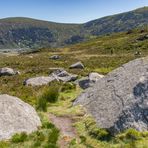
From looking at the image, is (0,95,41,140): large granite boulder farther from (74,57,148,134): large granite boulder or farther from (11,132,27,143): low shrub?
(74,57,148,134): large granite boulder

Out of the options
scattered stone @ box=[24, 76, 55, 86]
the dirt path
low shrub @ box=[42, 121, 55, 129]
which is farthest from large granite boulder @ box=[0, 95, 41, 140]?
scattered stone @ box=[24, 76, 55, 86]

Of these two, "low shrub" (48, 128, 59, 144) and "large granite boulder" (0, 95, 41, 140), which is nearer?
"low shrub" (48, 128, 59, 144)

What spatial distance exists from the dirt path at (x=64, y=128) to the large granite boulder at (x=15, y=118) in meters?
1.21

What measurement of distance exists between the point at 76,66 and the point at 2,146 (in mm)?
47894

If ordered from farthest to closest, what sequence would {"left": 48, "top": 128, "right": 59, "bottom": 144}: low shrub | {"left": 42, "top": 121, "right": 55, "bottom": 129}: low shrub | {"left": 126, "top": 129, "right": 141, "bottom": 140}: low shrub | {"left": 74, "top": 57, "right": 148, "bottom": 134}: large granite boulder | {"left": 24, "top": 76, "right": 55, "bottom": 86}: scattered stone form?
{"left": 24, "top": 76, "right": 55, "bottom": 86}: scattered stone → {"left": 42, "top": 121, "right": 55, "bottom": 129}: low shrub → {"left": 74, "top": 57, "right": 148, "bottom": 134}: large granite boulder → {"left": 48, "top": 128, "right": 59, "bottom": 144}: low shrub → {"left": 126, "top": 129, "right": 141, "bottom": 140}: low shrub

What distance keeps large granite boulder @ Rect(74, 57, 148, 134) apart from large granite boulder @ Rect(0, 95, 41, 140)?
3.72 meters

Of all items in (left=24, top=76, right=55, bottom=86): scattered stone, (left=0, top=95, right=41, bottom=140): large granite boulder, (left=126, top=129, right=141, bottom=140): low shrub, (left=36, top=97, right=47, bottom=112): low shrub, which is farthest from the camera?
(left=24, top=76, right=55, bottom=86): scattered stone

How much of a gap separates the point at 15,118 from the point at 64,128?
2898 mm

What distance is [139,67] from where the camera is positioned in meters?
22.3

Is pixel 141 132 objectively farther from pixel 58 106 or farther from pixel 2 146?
pixel 58 106

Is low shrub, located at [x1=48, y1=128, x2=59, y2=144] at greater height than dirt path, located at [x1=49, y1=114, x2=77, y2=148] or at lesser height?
greater

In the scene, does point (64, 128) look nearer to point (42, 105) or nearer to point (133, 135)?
point (133, 135)

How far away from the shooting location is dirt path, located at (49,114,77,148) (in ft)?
57.4

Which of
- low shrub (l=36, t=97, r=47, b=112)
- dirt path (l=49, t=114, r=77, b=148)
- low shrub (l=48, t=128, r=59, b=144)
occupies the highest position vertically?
low shrub (l=36, t=97, r=47, b=112)
